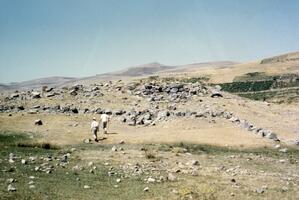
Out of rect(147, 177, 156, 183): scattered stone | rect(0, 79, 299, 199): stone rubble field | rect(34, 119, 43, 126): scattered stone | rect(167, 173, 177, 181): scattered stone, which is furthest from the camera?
rect(34, 119, 43, 126): scattered stone

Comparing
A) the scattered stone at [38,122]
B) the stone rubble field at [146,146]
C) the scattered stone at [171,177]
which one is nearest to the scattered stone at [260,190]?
the stone rubble field at [146,146]

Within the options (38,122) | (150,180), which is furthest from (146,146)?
(38,122)

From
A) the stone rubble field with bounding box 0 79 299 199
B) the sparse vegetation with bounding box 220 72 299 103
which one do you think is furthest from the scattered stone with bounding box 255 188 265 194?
the sparse vegetation with bounding box 220 72 299 103

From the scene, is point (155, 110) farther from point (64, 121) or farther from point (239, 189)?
point (239, 189)

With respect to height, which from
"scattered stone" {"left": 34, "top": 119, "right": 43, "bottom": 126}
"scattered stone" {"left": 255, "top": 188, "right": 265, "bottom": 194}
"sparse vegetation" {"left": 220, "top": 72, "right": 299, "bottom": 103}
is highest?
"scattered stone" {"left": 34, "top": 119, "right": 43, "bottom": 126}

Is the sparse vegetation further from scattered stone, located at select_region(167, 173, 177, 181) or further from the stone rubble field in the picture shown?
scattered stone, located at select_region(167, 173, 177, 181)

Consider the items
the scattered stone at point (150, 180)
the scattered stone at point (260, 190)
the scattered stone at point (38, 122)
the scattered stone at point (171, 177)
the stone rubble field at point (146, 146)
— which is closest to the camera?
the stone rubble field at point (146, 146)

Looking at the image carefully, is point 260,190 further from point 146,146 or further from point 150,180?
point 146,146

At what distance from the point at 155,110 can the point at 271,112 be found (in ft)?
44.2

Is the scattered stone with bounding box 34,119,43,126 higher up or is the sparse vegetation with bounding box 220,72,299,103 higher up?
the scattered stone with bounding box 34,119,43,126

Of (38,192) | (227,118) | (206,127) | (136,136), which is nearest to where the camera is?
(38,192)

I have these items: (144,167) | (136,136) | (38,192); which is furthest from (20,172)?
(136,136)

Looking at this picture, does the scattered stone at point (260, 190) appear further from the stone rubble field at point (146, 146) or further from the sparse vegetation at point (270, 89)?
the sparse vegetation at point (270, 89)

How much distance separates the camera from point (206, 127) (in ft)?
133
